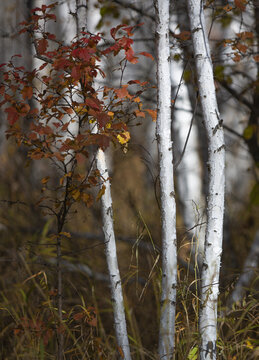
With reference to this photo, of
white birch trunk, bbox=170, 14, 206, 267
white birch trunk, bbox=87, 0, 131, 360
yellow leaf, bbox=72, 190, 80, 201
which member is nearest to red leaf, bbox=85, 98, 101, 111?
white birch trunk, bbox=87, 0, 131, 360

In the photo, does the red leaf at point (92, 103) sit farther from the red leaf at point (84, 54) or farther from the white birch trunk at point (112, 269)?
the white birch trunk at point (112, 269)

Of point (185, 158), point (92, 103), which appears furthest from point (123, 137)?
point (185, 158)

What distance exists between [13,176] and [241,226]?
297 centimetres

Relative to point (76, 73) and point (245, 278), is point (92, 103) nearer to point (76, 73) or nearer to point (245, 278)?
point (76, 73)

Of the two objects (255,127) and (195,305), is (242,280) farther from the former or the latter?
(255,127)

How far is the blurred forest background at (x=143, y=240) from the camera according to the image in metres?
2.02

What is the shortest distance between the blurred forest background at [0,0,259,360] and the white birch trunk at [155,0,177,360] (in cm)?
9

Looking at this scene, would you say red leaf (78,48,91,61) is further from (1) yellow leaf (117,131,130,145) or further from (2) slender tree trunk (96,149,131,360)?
(2) slender tree trunk (96,149,131,360)

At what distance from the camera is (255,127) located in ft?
10.5

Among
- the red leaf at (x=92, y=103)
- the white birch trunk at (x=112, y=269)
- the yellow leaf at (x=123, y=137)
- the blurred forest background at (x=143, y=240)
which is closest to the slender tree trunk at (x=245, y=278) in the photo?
the blurred forest background at (x=143, y=240)

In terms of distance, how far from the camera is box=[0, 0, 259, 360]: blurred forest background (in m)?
2.02

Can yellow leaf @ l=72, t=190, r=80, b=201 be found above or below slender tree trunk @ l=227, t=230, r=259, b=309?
above

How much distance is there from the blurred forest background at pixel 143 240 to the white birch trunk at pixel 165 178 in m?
0.09

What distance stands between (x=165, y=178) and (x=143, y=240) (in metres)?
1.36
